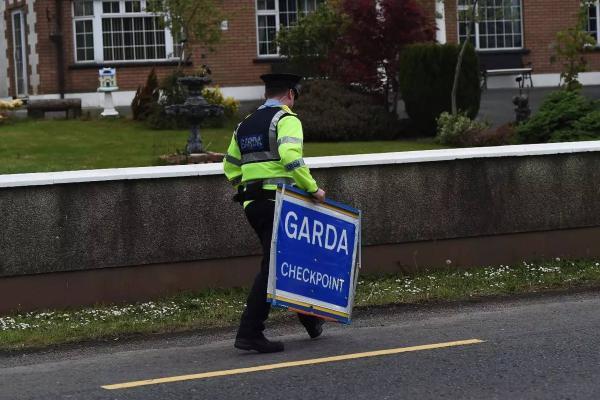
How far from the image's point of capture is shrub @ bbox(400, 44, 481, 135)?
1975 cm

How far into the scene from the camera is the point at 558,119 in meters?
14.8

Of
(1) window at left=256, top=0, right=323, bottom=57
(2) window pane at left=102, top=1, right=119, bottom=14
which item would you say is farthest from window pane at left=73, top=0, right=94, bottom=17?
(1) window at left=256, top=0, right=323, bottom=57

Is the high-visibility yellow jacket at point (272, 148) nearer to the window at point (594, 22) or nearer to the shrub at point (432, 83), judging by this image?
the shrub at point (432, 83)

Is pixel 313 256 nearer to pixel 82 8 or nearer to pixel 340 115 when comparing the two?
pixel 340 115

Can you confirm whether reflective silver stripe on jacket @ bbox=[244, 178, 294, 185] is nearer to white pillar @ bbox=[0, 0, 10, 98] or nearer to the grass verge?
the grass verge

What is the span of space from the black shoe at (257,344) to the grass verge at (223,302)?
1.18 metres

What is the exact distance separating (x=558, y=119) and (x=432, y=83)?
17.3ft

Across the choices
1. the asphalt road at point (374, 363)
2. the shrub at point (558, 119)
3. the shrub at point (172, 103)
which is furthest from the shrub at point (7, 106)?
the asphalt road at point (374, 363)

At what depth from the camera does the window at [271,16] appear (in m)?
29.2

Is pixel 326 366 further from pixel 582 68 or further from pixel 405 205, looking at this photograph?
pixel 582 68

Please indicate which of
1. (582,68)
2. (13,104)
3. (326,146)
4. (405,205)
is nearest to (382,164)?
(405,205)

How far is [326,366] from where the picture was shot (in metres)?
7.69

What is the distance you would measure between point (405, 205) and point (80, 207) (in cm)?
289

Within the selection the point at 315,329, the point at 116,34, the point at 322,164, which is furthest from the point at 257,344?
the point at 116,34
